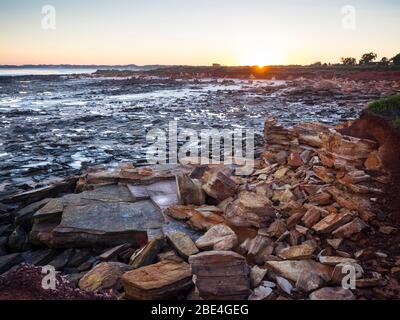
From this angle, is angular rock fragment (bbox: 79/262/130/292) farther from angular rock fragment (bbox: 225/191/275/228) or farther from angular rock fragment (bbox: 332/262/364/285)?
angular rock fragment (bbox: 332/262/364/285)

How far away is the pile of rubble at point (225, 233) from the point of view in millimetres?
3725

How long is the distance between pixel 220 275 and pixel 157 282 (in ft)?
2.24

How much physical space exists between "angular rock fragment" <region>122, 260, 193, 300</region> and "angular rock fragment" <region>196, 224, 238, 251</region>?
586mm

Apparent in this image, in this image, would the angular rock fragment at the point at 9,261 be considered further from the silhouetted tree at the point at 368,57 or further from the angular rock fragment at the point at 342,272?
the silhouetted tree at the point at 368,57

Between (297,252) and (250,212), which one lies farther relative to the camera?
(250,212)

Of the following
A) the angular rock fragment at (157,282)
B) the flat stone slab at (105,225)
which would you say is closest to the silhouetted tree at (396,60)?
the flat stone slab at (105,225)

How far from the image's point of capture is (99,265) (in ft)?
14.0

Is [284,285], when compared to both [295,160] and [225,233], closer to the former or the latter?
[225,233]

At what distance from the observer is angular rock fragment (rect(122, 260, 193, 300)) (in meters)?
3.54

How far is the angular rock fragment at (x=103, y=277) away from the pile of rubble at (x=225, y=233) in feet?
0.05

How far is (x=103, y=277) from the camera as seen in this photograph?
4027 mm

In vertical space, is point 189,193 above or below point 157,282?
above

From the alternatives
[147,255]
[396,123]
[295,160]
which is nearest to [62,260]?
[147,255]
